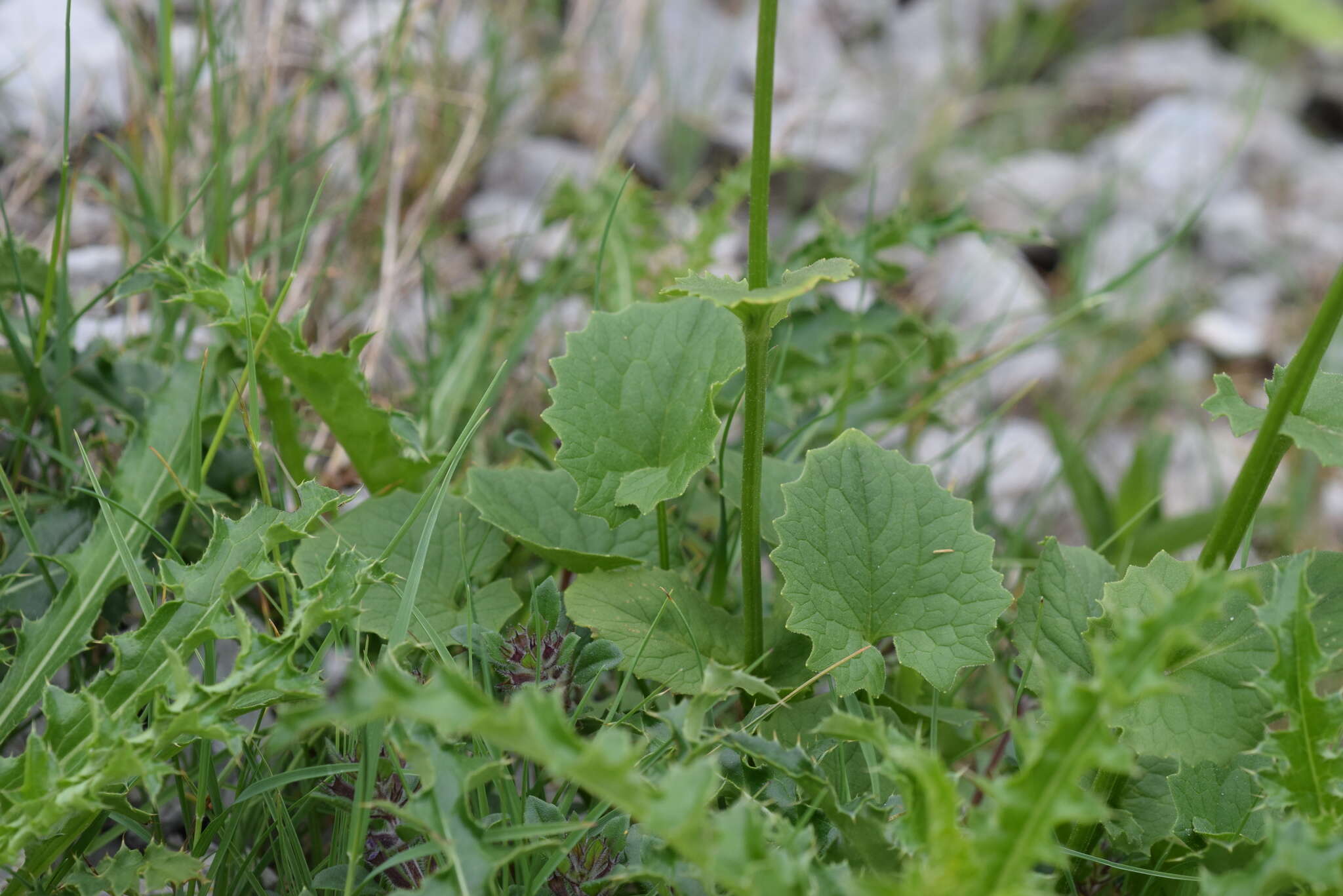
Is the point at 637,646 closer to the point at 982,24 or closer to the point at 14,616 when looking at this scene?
the point at 14,616

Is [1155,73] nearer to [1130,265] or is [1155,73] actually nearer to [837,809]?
[1130,265]

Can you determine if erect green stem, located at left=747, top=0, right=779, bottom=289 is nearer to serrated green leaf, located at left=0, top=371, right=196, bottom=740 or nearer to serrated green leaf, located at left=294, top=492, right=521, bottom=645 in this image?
serrated green leaf, located at left=294, top=492, right=521, bottom=645

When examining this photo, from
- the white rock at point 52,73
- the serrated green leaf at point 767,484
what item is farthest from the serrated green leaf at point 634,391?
the white rock at point 52,73

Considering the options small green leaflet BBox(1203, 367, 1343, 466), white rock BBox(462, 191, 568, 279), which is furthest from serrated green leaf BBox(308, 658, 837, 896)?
white rock BBox(462, 191, 568, 279)

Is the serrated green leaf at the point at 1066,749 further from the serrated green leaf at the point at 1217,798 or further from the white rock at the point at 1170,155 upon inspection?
the white rock at the point at 1170,155

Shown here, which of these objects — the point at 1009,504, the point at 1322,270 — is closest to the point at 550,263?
the point at 1009,504

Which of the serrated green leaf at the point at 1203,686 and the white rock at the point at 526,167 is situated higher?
the white rock at the point at 526,167

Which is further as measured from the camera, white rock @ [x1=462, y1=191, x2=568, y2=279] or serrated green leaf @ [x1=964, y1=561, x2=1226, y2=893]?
white rock @ [x1=462, y1=191, x2=568, y2=279]
